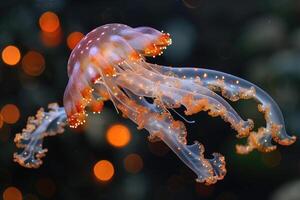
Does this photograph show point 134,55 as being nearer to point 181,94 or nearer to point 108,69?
point 108,69

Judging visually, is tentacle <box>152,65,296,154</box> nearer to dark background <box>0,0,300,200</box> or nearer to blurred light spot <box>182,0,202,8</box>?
dark background <box>0,0,300,200</box>

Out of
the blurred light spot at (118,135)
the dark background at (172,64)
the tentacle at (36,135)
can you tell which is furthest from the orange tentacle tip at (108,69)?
the blurred light spot at (118,135)

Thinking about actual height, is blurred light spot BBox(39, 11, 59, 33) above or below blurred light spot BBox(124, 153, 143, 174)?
above

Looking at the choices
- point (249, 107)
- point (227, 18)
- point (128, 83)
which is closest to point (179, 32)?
point (227, 18)

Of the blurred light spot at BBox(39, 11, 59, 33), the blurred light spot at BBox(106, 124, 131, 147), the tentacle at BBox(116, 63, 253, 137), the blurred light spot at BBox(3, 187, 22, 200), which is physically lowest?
the blurred light spot at BBox(3, 187, 22, 200)

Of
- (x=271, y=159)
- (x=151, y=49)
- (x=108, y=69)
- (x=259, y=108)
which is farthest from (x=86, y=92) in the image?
(x=271, y=159)

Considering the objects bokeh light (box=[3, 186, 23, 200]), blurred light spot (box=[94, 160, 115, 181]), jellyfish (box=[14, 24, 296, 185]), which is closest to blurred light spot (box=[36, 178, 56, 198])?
bokeh light (box=[3, 186, 23, 200])

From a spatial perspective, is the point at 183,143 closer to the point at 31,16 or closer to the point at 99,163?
the point at 99,163

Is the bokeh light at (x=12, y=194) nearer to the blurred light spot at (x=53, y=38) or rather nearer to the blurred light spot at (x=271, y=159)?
the blurred light spot at (x=53, y=38)
